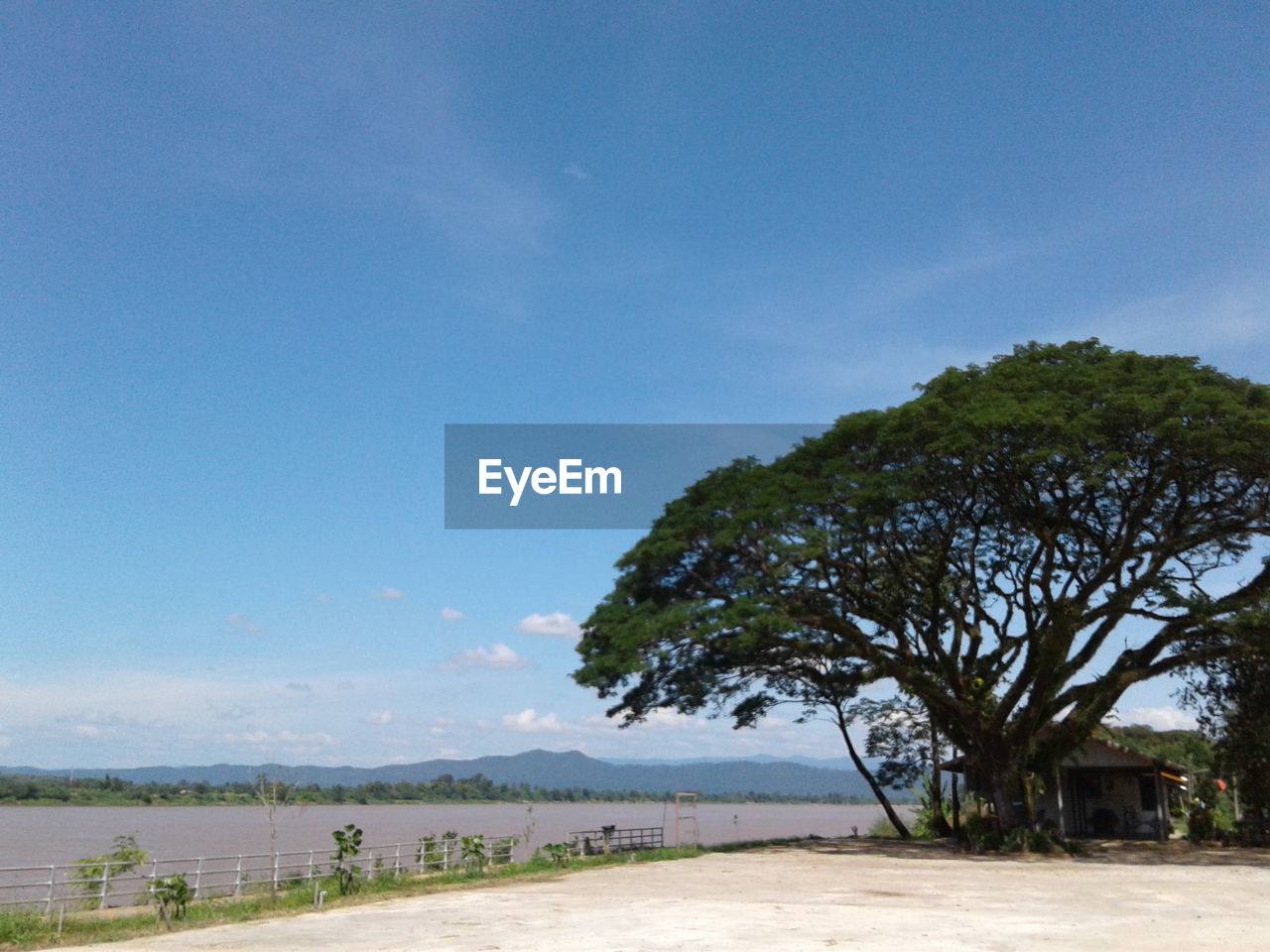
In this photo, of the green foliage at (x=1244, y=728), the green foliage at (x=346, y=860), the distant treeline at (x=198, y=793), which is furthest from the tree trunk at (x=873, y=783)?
Result: the distant treeline at (x=198, y=793)

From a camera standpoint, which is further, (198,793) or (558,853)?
(198,793)

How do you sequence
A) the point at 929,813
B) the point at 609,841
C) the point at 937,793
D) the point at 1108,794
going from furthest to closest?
the point at 929,813, the point at 937,793, the point at 1108,794, the point at 609,841

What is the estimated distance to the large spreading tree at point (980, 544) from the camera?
968 inches

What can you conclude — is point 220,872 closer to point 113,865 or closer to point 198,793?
point 113,865

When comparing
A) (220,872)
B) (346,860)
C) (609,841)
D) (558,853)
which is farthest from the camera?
(609,841)

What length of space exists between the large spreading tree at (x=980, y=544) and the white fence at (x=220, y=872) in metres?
5.58

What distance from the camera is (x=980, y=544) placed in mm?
29281

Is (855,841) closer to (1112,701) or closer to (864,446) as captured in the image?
(1112,701)

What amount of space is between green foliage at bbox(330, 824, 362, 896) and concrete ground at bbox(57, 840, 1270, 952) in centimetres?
134

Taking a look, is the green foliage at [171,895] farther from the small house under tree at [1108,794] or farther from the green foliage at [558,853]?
the small house under tree at [1108,794]

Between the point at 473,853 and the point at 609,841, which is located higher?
→ the point at 473,853

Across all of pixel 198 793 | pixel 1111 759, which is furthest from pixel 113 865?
pixel 198 793

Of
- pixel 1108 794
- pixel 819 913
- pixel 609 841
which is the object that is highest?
pixel 1108 794

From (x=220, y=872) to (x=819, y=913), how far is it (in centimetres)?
984
